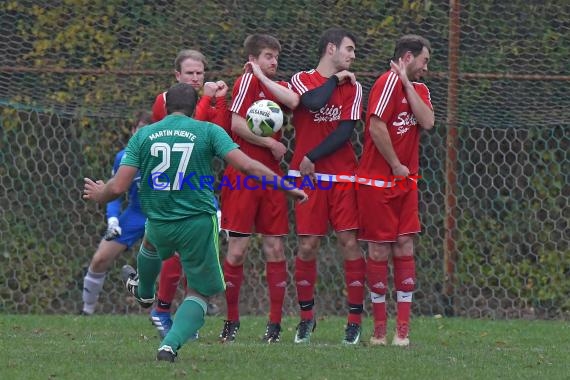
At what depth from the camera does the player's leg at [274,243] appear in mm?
7918

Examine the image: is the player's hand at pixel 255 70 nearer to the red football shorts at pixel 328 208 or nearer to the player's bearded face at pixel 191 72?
the player's bearded face at pixel 191 72

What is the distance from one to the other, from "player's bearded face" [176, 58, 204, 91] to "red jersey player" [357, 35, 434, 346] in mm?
1157

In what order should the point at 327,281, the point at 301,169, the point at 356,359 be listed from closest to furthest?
the point at 356,359 < the point at 301,169 < the point at 327,281

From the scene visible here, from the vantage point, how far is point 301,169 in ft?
25.5

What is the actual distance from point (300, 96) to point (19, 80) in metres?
3.26

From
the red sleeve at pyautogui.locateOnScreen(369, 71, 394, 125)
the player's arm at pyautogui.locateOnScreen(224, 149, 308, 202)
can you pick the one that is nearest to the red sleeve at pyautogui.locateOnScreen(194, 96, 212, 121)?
the red sleeve at pyautogui.locateOnScreen(369, 71, 394, 125)

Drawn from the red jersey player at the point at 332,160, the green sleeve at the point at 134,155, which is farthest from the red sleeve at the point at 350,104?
the green sleeve at the point at 134,155

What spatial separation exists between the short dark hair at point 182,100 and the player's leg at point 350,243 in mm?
1566

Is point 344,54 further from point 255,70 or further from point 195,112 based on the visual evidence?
point 195,112

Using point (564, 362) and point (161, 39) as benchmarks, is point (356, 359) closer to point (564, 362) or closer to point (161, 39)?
point (564, 362)

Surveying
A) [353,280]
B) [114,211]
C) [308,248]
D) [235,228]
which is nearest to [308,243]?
[308,248]

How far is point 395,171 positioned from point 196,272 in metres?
1.62

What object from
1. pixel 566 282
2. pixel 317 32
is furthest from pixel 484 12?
pixel 566 282

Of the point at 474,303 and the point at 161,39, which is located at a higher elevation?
the point at 161,39
